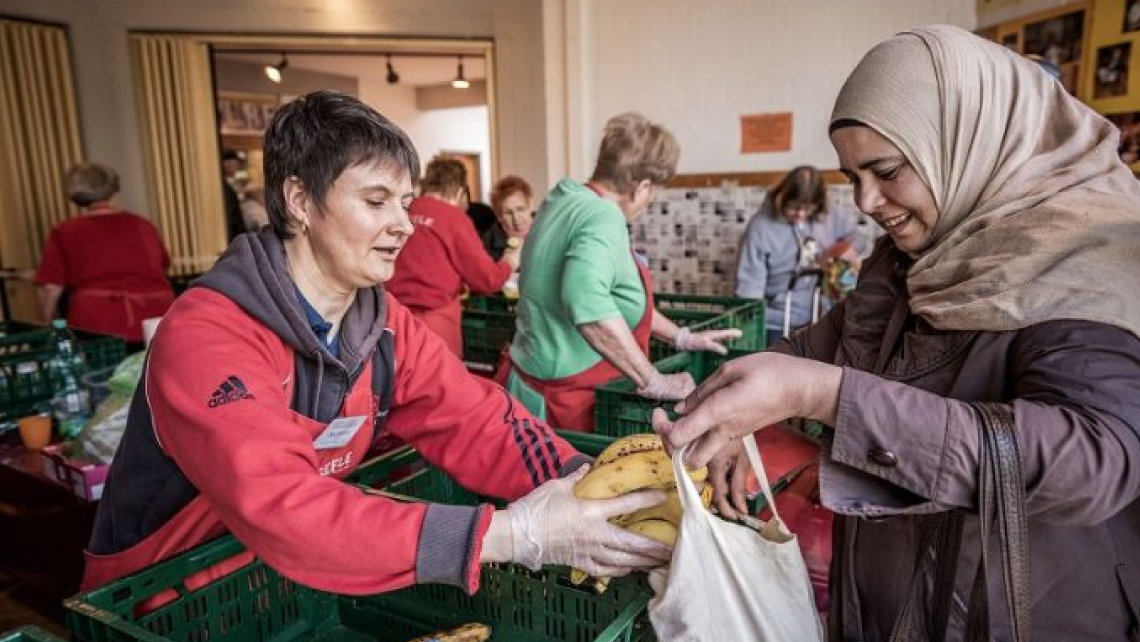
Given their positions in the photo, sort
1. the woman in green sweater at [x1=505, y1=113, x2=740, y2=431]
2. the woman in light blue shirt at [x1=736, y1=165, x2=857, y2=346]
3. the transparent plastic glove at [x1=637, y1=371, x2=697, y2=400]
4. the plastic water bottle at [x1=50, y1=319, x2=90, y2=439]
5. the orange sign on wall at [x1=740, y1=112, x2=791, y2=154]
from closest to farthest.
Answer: the transparent plastic glove at [x1=637, y1=371, x2=697, y2=400] → the woman in green sweater at [x1=505, y1=113, x2=740, y2=431] → the plastic water bottle at [x1=50, y1=319, x2=90, y2=439] → the woman in light blue shirt at [x1=736, y1=165, x2=857, y2=346] → the orange sign on wall at [x1=740, y1=112, x2=791, y2=154]

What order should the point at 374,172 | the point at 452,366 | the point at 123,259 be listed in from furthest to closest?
the point at 123,259, the point at 452,366, the point at 374,172

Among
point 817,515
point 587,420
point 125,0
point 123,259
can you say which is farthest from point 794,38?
point 125,0

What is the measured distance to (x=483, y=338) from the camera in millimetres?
3885

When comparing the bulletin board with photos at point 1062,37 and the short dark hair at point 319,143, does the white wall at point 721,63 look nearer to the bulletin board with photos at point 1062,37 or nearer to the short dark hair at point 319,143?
the bulletin board with photos at point 1062,37

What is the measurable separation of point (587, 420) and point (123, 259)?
10.1 feet

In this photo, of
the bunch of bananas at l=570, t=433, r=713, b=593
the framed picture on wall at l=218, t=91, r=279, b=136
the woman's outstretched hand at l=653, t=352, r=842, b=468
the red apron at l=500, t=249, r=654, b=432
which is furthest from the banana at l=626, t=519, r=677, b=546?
the framed picture on wall at l=218, t=91, r=279, b=136

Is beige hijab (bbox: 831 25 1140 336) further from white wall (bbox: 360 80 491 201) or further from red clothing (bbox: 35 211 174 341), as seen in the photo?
white wall (bbox: 360 80 491 201)

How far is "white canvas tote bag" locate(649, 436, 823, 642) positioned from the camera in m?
1.05

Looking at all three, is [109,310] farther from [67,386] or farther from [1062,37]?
[1062,37]

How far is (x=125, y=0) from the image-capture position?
18.8ft

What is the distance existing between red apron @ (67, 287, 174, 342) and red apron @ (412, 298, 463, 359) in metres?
1.70

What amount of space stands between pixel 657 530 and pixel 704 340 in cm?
163

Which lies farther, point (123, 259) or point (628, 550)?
point (123, 259)

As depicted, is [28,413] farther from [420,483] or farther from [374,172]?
[374,172]
